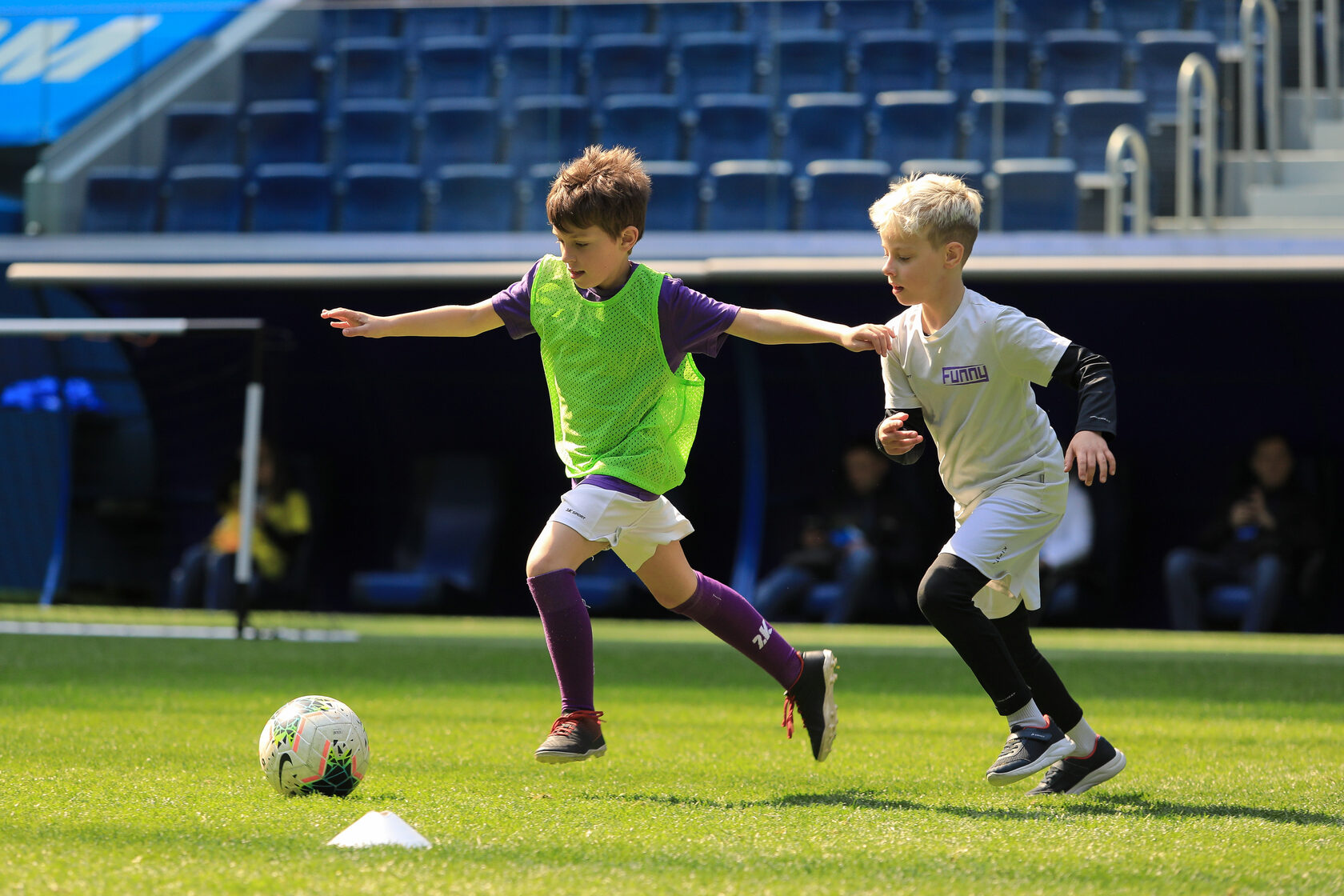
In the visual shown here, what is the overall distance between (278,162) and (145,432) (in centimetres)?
231

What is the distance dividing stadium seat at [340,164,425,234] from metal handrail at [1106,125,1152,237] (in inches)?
196

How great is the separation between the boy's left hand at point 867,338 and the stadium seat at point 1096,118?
27.0ft

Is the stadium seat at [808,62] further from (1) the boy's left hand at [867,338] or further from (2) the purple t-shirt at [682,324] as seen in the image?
(1) the boy's left hand at [867,338]

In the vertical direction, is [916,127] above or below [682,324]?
above

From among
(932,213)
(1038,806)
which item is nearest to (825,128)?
(932,213)

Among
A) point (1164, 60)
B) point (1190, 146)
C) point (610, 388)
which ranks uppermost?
point (1164, 60)

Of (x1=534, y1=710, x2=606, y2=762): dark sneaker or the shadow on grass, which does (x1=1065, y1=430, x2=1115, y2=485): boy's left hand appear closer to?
the shadow on grass

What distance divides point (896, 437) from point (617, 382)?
758 mm

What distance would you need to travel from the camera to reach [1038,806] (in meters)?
3.42

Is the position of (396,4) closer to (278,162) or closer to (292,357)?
(278,162)

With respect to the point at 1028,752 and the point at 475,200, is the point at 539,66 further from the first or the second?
the point at 1028,752

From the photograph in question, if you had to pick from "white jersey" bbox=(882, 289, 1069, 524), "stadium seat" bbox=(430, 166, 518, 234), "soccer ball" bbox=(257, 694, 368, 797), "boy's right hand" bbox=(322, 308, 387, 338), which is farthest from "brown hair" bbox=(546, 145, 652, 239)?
"stadium seat" bbox=(430, 166, 518, 234)

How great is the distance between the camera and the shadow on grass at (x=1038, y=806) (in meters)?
3.29

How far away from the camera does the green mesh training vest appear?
3797mm
